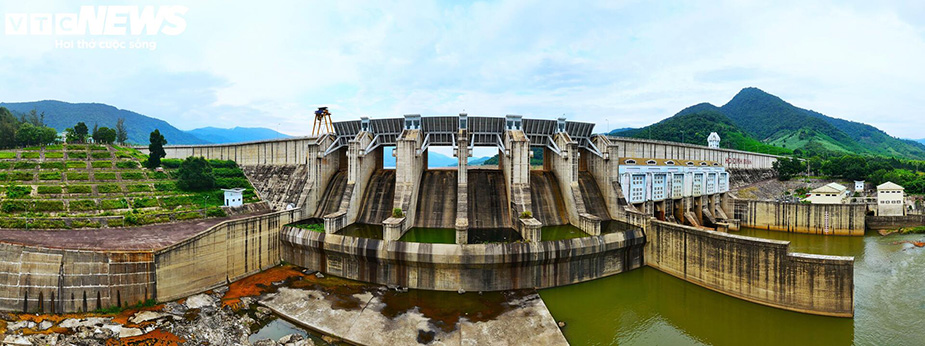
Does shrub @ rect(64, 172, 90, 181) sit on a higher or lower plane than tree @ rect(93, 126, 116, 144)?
lower

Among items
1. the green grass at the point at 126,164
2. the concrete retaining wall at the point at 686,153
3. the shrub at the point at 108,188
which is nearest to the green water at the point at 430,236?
the concrete retaining wall at the point at 686,153

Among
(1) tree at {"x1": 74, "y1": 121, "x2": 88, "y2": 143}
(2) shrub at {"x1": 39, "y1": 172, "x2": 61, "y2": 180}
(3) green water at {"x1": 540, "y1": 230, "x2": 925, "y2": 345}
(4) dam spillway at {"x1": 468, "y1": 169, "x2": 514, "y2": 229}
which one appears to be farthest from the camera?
(1) tree at {"x1": 74, "y1": 121, "x2": 88, "y2": 143}

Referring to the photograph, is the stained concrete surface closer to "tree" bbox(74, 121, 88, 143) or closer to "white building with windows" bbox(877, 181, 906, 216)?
"tree" bbox(74, 121, 88, 143)

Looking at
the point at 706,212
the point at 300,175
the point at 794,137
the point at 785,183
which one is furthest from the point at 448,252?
the point at 794,137

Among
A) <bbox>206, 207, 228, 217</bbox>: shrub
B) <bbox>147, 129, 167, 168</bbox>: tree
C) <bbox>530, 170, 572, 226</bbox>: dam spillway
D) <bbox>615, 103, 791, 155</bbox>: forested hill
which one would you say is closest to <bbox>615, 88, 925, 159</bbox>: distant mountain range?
<bbox>615, 103, 791, 155</bbox>: forested hill

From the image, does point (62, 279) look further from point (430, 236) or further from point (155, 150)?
point (155, 150)

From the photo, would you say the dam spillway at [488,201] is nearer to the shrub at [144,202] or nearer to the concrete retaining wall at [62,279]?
the concrete retaining wall at [62,279]
